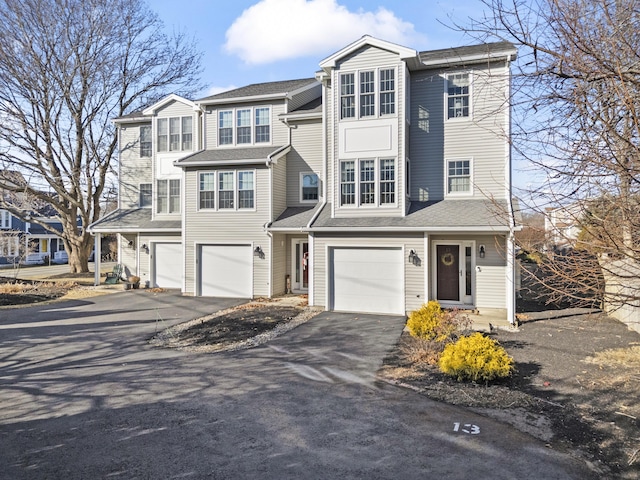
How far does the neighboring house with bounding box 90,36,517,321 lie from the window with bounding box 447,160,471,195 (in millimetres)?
33

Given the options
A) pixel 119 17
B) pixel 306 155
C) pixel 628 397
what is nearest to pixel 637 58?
pixel 628 397

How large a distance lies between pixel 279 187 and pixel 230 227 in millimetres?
2424

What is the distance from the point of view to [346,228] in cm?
1306

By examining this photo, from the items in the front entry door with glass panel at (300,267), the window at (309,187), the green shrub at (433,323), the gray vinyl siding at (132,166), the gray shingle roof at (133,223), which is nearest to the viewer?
the green shrub at (433,323)

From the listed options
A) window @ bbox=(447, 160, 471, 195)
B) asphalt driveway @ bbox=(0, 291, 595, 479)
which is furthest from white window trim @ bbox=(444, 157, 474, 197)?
asphalt driveway @ bbox=(0, 291, 595, 479)

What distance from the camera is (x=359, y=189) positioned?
13727 mm

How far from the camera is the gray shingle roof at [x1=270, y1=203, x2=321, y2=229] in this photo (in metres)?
14.9

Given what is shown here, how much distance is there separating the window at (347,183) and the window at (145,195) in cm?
1066

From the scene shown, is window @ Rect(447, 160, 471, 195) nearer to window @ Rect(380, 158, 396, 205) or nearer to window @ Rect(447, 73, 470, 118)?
window @ Rect(447, 73, 470, 118)

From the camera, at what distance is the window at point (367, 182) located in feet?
44.4

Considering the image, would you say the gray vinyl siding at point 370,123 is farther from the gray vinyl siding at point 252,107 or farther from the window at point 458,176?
the gray vinyl siding at point 252,107

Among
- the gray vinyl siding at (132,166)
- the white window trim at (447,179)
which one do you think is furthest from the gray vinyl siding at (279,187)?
the gray vinyl siding at (132,166)

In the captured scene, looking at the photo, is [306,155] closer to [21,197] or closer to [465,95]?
[465,95]

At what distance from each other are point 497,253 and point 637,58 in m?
10.4
